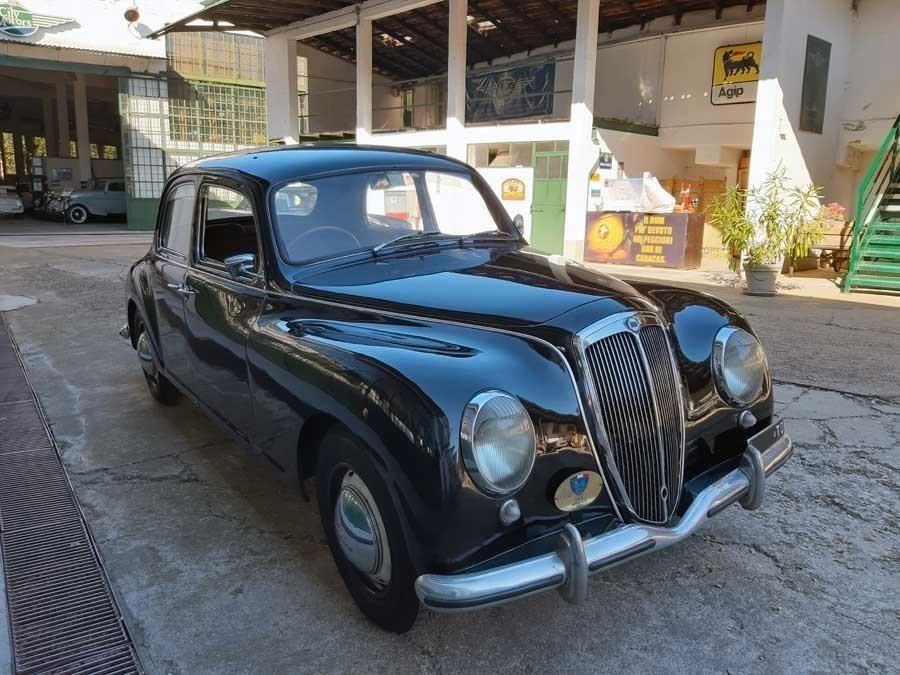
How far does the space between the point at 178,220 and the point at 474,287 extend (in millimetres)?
2399

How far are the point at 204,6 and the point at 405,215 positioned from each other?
58.7 ft

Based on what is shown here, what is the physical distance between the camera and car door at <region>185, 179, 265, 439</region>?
3152 mm

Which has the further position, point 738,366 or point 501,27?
point 501,27

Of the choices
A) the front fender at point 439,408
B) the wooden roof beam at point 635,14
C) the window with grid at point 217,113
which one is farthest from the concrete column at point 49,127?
the front fender at point 439,408

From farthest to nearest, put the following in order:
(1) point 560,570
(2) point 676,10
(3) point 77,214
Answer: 1. (3) point 77,214
2. (2) point 676,10
3. (1) point 560,570

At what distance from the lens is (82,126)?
26250 millimetres

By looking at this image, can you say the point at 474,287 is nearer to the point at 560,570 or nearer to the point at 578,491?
the point at 578,491

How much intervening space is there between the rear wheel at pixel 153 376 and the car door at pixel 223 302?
1.15 metres

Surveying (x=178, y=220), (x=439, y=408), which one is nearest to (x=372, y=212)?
(x=178, y=220)

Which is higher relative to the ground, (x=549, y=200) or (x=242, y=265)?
(x=549, y=200)

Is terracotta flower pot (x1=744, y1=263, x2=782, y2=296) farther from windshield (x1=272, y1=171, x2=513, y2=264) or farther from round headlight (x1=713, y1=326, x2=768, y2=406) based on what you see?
round headlight (x1=713, y1=326, x2=768, y2=406)

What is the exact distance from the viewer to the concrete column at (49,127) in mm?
31328

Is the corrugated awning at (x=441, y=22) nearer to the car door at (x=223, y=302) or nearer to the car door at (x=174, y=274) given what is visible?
the car door at (x=174, y=274)

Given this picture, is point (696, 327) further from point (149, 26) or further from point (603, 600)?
point (149, 26)
